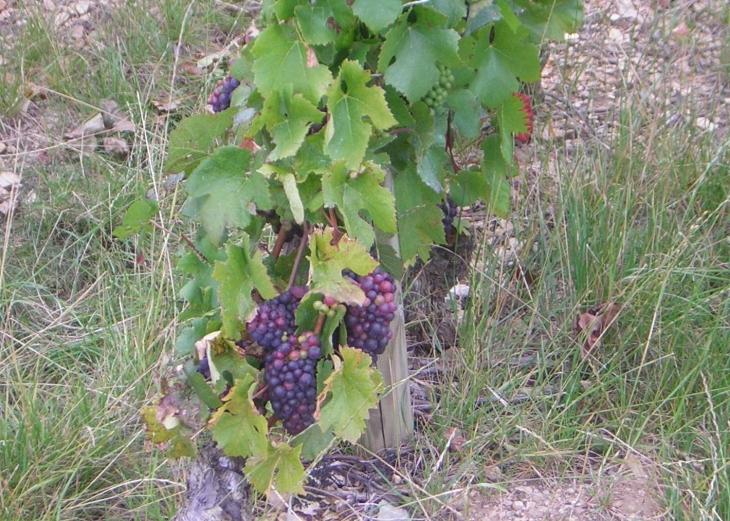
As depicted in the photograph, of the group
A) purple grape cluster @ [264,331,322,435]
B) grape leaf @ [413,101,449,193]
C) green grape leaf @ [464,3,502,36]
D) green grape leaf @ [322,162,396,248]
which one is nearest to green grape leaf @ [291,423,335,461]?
purple grape cluster @ [264,331,322,435]

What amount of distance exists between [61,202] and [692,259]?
230cm

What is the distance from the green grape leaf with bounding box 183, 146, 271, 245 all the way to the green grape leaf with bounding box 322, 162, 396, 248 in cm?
14

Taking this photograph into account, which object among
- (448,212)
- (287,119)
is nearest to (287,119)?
(287,119)

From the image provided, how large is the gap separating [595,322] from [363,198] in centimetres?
112

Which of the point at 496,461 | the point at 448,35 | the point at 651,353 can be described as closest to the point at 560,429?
the point at 496,461

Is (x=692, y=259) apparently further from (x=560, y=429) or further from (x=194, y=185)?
(x=194, y=185)

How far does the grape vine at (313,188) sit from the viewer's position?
1.50 meters

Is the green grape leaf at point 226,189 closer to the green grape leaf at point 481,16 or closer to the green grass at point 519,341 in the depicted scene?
the green grape leaf at point 481,16

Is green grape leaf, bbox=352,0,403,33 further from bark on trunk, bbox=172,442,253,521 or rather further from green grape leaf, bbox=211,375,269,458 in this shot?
bark on trunk, bbox=172,442,253,521

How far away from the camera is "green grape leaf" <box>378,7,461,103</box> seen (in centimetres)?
156

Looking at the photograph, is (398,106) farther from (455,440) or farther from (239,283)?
(455,440)

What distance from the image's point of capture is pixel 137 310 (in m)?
2.71

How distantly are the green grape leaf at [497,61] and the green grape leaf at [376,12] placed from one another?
32cm

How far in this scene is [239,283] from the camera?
60.8 inches
